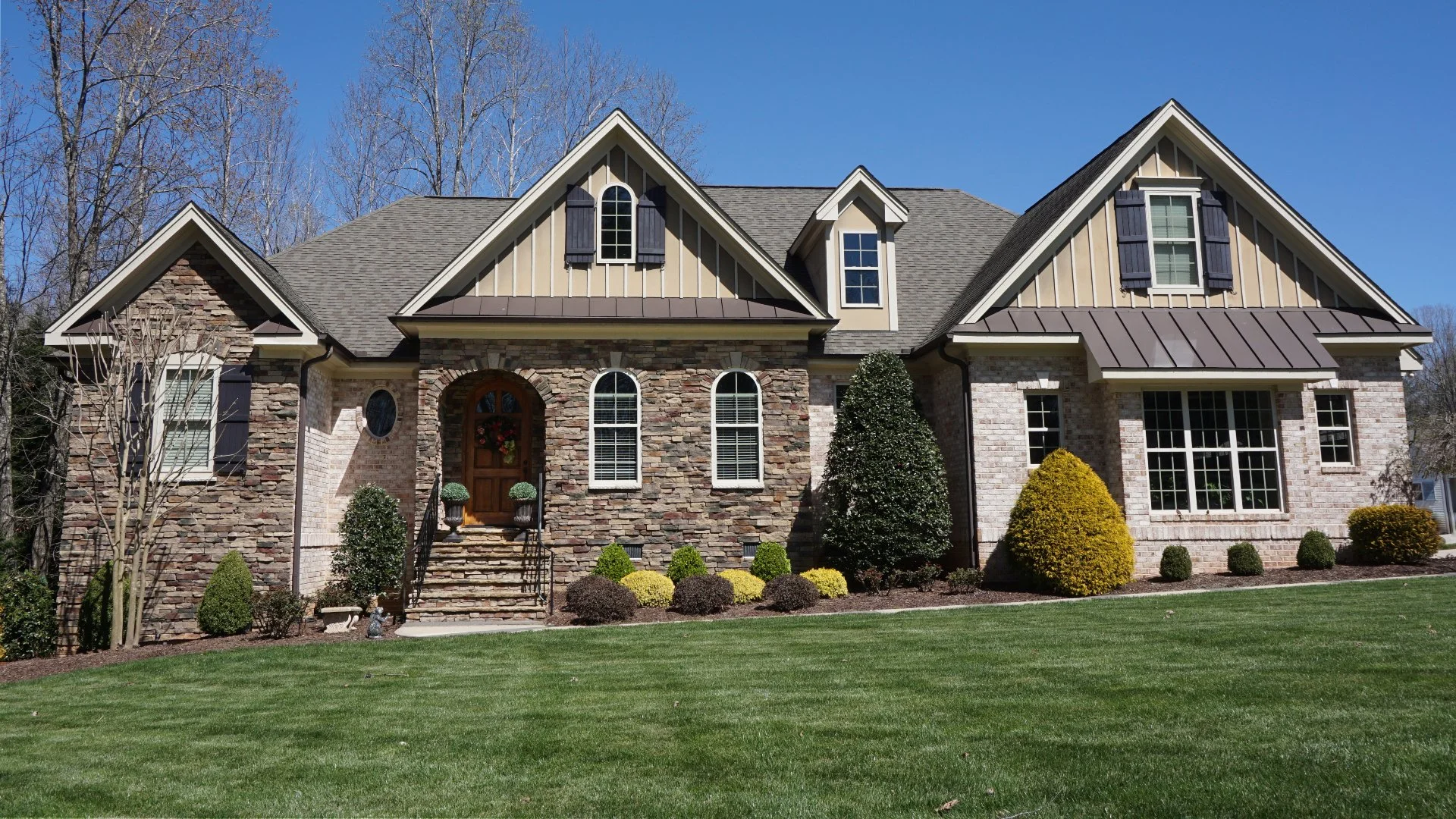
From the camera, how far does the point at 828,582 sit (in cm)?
1576

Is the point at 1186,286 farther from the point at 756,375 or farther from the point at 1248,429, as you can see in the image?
the point at 756,375

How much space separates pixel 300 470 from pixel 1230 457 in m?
16.0

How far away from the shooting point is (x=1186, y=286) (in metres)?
18.1

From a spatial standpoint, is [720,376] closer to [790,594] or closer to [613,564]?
[613,564]

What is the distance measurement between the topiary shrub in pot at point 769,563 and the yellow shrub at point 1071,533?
3.87 metres

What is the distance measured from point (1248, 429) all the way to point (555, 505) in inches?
482

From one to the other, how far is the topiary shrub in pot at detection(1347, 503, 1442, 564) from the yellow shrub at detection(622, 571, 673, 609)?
1178 cm

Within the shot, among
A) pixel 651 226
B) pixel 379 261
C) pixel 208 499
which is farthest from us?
pixel 379 261

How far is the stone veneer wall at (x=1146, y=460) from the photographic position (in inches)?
663

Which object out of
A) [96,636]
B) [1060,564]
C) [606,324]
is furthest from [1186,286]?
[96,636]

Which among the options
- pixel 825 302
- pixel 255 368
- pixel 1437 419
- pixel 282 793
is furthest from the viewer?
pixel 1437 419

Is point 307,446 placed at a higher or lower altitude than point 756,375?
lower

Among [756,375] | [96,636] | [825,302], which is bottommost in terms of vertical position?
[96,636]

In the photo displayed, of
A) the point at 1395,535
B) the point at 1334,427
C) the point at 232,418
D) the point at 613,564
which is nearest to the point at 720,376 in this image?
the point at 613,564
